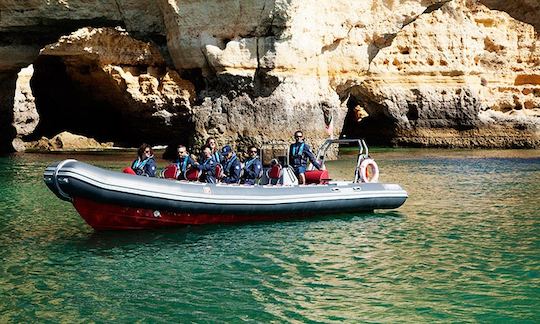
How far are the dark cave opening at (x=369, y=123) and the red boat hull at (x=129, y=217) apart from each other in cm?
1885

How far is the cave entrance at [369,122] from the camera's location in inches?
1139

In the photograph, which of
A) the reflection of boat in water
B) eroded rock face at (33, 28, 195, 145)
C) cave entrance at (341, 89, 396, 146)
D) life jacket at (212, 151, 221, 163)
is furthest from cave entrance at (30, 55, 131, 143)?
the reflection of boat in water

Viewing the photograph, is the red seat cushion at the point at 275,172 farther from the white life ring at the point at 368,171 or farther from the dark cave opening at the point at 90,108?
the dark cave opening at the point at 90,108

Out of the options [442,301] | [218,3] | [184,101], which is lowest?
[442,301]

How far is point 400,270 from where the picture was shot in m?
7.58

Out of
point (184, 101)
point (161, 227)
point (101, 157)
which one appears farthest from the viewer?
point (184, 101)

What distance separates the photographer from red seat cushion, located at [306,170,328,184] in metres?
11.6

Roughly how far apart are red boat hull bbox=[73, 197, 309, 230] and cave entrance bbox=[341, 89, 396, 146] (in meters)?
18.3

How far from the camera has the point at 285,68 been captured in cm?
1850

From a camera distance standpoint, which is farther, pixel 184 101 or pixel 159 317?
pixel 184 101

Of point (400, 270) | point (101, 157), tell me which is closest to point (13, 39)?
point (101, 157)

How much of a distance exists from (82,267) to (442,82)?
22.9 meters

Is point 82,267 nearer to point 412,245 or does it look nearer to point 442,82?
point 412,245

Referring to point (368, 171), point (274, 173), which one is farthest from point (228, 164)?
point (368, 171)
